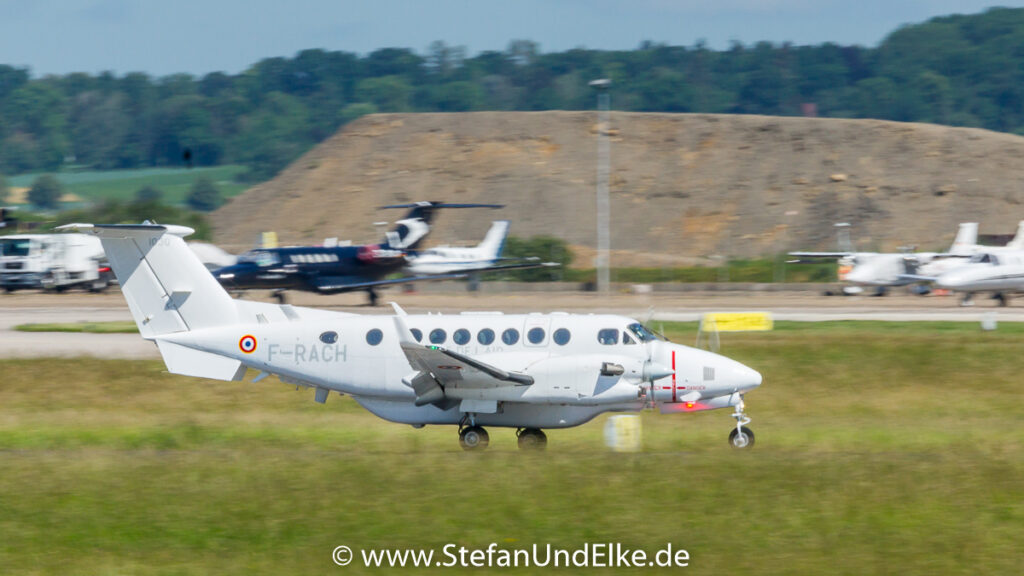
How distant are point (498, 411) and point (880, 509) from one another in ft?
24.1

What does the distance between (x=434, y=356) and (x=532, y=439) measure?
2.69 m

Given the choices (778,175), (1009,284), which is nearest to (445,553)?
(1009,284)

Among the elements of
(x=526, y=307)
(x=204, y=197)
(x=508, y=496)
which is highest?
(x=204, y=197)

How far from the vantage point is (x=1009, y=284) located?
4719 centimetres

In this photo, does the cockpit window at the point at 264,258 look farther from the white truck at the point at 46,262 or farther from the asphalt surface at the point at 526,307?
the white truck at the point at 46,262

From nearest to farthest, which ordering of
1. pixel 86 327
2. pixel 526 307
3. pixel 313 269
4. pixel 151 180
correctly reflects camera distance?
pixel 86 327 < pixel 526 307 < pixel 313 269 < pixel 151 180

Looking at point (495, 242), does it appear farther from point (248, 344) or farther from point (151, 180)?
point (151, 180)

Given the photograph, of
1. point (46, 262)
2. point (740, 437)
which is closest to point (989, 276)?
point (740, 437)

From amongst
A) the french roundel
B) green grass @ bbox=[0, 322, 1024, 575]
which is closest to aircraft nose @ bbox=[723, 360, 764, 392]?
green grass @ bbox=[0, 322, 1024, 575]

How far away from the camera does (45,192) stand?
147750 mm

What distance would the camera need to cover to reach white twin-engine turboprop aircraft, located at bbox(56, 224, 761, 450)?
19.2 m

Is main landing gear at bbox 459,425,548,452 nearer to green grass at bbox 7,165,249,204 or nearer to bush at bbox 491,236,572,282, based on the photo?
bush at bbox 491,236,572,282

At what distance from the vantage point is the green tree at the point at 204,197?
152125 millimetres

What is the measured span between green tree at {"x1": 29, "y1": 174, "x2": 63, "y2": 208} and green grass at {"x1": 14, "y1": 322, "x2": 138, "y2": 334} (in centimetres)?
11352
